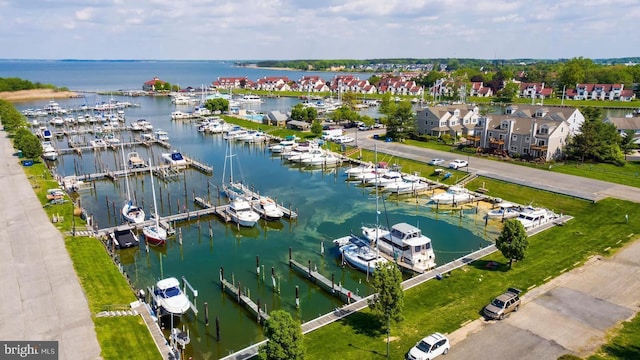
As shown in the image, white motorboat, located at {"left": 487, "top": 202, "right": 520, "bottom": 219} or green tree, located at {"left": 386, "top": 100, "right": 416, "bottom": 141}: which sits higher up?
green tree, located at {"left": 386, "top": 100, "right": 416, "bottom": 141}

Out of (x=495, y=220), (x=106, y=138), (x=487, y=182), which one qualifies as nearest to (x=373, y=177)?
(x=487, y=182)

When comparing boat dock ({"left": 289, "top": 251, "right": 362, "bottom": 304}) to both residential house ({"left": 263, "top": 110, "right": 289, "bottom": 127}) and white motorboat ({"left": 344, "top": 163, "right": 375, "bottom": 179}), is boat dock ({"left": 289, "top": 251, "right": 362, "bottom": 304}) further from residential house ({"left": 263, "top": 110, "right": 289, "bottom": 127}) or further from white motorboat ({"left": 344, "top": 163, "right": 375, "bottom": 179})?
residential house ({"left": 263, "top": 110, "right": 289, "bottom": 127})

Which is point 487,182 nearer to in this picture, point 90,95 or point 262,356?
point 262,356

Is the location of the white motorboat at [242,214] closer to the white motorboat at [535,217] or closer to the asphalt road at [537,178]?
the white motorboat at [535,217]

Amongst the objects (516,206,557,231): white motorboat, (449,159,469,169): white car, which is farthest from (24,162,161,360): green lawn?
(449,159,469,169): white car

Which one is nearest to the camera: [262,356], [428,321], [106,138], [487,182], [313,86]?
[262,356]

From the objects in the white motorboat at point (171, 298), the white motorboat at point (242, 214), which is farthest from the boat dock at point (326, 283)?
the white motorboat at point (242, 214)
